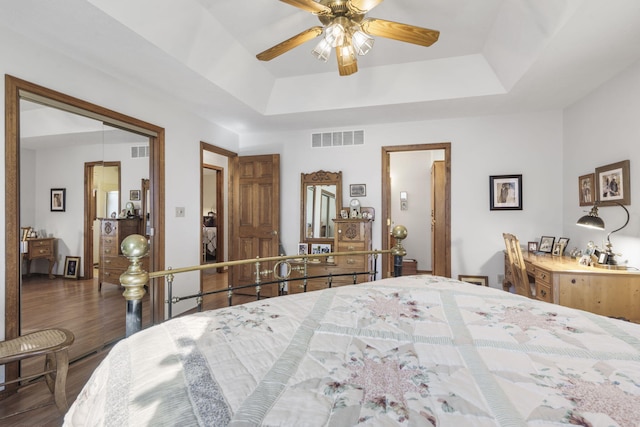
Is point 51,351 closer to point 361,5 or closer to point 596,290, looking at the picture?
point 361,5

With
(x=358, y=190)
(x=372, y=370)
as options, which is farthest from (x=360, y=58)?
(x=372, y=370)

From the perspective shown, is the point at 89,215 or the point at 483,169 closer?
the point at 89,215

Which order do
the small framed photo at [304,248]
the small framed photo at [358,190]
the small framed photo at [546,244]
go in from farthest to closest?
the small framed photo at [304,248] → the small framed photo at [358,190] → the small framed photo at [546,244]

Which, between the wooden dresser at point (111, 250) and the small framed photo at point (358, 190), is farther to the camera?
the small framed photo at point (358, 190)

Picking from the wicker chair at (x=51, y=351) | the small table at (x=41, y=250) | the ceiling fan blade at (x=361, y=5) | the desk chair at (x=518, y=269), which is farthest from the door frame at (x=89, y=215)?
the desk chair at (x=518, y=269)

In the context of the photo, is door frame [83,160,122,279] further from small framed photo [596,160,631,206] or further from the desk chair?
small framed photo [596,160,631,206]

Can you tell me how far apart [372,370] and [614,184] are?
3.20m

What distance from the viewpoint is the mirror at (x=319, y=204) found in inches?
173

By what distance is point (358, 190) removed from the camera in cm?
434

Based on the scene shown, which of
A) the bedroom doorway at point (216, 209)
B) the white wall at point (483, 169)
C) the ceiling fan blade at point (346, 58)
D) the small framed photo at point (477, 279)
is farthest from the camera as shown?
the bedroom doorway at point (216, 209)

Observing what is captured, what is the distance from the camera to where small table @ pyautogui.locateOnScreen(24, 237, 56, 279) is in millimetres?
2254

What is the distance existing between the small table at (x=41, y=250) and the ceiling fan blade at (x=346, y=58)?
2610 mm

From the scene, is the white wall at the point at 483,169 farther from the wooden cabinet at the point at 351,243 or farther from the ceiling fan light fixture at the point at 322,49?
the ceiling fan light fixture at the point at 322,49

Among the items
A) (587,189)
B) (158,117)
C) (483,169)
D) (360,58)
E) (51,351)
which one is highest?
(360,58)
